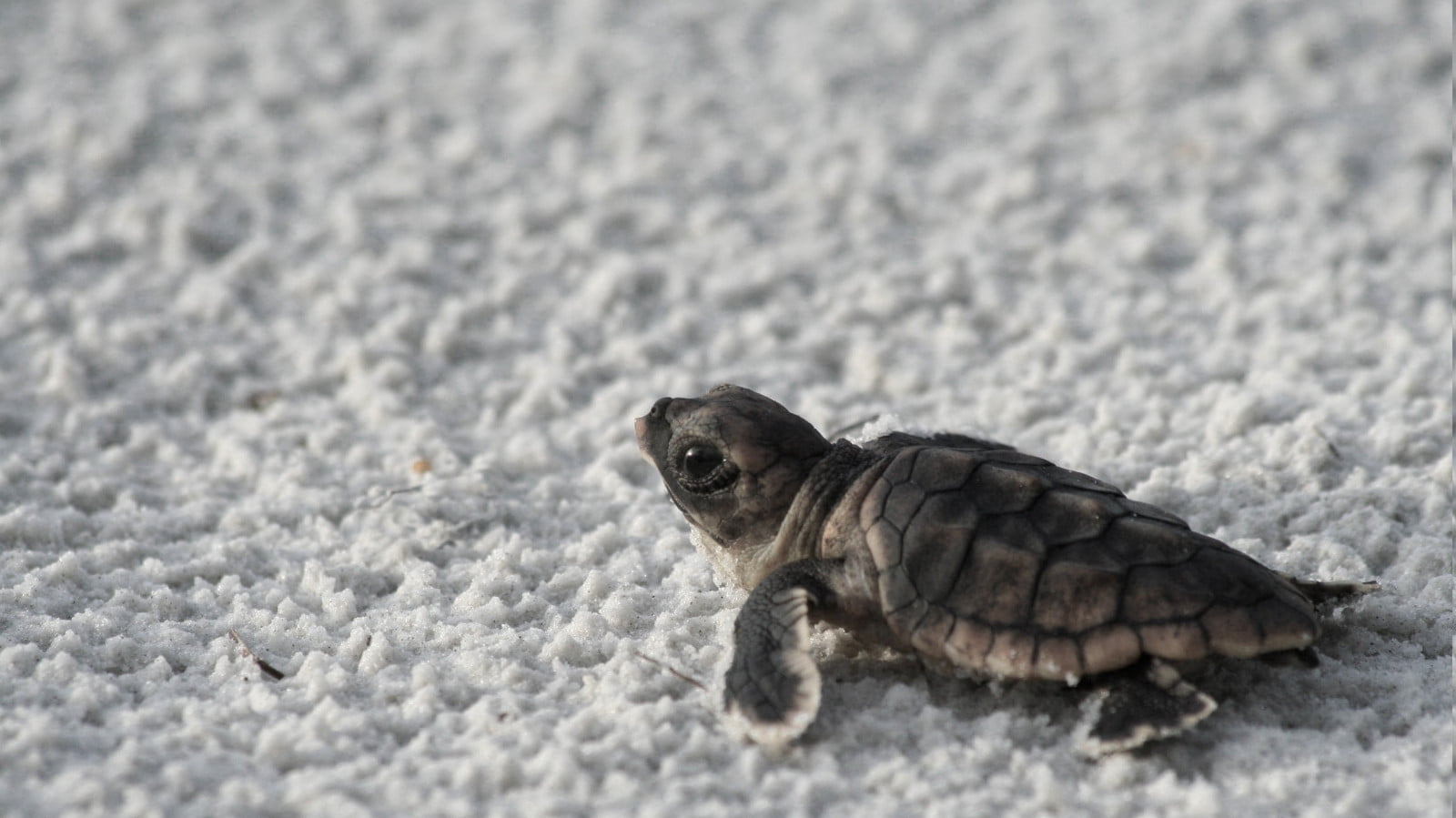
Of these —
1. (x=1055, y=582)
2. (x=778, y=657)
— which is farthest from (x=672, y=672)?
(x=1055, y=582)

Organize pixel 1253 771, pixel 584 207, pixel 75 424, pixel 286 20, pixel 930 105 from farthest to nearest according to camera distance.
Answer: pixel 286 20 < pixel 930 105 < pixel 584 207 < pixel 75 424 < pixel 1253 771

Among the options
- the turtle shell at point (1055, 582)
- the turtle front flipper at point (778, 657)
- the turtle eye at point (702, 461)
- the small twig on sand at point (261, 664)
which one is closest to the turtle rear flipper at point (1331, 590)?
the turtle shell at point (1055, 582)

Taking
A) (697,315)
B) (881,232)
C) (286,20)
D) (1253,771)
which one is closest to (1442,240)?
(881,232)

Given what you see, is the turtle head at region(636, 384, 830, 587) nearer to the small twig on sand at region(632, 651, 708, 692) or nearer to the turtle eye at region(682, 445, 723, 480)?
the turtle eye at region(682, 445, 723, 480)

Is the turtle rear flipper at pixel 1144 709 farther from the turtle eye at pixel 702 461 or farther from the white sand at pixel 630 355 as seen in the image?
the turtle eye at pixel 702 461

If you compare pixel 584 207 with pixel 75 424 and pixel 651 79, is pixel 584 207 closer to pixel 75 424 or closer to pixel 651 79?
pixel 651 79

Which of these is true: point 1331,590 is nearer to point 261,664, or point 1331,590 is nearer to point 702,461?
point 702,461
